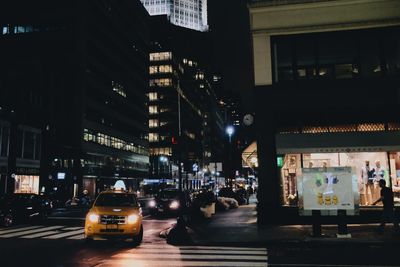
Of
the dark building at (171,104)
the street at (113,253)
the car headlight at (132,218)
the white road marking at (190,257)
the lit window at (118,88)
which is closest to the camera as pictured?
the white road marking at (190,257)

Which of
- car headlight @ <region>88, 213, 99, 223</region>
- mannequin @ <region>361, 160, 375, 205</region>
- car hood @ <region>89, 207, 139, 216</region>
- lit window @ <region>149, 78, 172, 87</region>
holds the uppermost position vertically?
lit window @ <region>149, 78, 172, 87</region>

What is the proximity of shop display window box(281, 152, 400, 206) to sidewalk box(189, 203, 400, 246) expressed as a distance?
5.47ft

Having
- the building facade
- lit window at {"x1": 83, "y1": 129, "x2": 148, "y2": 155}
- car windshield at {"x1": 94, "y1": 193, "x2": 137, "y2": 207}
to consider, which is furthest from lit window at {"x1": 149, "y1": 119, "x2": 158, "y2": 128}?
car windshield at {"x1": 94, "y1": 193, "x2": 137, "y2": 207}

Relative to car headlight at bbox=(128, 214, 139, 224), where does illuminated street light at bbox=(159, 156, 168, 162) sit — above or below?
above

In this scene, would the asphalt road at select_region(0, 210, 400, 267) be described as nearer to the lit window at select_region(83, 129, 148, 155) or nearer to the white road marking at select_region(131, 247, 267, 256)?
the white road marking at select_region(131, 247, 267, 256)

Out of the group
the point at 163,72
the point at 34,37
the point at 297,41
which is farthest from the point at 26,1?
the point at 297,41

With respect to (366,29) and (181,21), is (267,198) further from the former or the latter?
(181,21)

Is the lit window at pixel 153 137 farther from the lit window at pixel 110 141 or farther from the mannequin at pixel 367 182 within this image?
the mannequin at pixel 367 182

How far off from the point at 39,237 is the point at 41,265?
6.52m

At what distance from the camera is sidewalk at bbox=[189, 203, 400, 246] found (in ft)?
44.7

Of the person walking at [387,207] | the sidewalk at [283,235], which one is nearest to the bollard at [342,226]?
the sidewalk at [283,235]

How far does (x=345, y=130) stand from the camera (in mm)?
19281

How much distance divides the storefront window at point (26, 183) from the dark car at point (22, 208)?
21722 mm

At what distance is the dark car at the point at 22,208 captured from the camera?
1977cm
